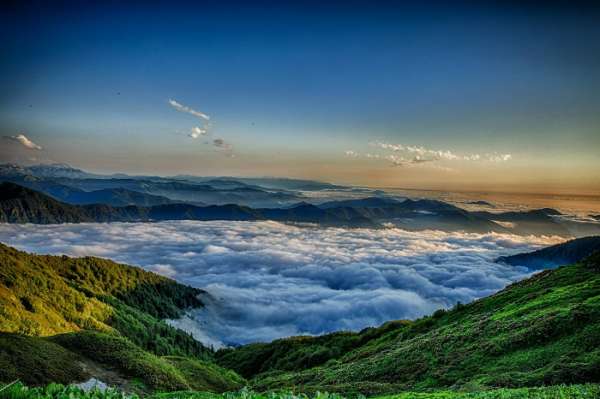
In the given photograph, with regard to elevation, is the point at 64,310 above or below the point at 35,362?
below

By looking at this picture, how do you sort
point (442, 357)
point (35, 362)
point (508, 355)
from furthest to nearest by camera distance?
point (442, 357) < point (508, 355) < point (35, 362)

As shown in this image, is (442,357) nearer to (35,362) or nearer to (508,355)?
(508,355)

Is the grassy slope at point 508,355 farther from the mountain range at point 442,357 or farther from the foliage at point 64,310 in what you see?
the foliage at point 64,310

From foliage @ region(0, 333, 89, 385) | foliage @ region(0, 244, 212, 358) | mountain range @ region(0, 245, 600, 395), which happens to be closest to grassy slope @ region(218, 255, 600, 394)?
mountain range @ region(0, 245, 600, 395)

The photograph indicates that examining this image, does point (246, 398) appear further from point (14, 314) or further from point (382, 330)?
point (382, 330)

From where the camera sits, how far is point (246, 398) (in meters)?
8.08

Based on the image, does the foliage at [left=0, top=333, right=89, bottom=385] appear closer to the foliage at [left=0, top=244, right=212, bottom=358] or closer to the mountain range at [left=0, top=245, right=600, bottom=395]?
the mountain range at [left=0, top=245, right=600, bottom=395]

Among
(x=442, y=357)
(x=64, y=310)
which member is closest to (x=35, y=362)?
(x=442, y=357)

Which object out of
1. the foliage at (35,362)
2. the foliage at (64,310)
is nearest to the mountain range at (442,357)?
the foliage at (35,362)

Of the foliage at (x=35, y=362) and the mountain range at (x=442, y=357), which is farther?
the mountain range at (x=442, y=357)

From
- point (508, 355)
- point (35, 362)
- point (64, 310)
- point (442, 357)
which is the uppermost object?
point (35, 362)

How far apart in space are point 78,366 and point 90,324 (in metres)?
111

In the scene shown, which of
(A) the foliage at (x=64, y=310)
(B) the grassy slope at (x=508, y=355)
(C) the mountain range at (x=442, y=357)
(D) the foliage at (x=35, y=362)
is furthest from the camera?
(A) the foliage at (x=64, y=310)

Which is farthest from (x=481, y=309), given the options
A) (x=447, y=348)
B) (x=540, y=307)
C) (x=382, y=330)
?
(x=382, y=330)
